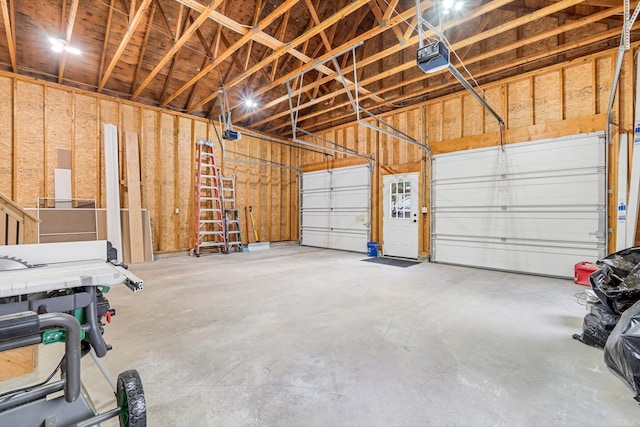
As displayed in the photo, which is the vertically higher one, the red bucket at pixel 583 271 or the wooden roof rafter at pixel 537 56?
the wooden roof rafter at pixel 537 56

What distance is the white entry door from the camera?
6.69 metres

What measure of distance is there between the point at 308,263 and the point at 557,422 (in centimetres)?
484

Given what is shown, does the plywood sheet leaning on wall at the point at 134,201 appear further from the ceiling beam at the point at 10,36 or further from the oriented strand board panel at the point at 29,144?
the ceiling beam at the point at 10,36

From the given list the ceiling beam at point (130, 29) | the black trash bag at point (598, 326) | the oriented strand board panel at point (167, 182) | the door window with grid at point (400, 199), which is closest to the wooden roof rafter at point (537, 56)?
the door window with grid at point (400, 199)

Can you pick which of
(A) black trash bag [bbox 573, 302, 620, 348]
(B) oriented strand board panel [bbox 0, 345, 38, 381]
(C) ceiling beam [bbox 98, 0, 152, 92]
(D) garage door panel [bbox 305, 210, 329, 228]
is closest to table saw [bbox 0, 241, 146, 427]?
(B) oriented strand board panel [bbox 0, 345, 38, 381]

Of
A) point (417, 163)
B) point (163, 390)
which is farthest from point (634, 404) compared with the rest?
point (417, 163)

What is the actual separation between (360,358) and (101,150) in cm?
669

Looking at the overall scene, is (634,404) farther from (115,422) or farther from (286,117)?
(286,117)

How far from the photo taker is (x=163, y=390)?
5.84 ft

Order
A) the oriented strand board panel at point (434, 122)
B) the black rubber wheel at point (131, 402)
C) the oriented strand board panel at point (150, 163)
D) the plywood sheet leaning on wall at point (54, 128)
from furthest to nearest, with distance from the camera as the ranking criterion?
the oriented strand board panel at point (150, 163) → the oriented strand board panel at point (434, 122) → the plywood sheet leaning on wall at point (54, 128) → the black rubber wheel at point (131, 402)

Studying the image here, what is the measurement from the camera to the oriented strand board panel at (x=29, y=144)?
5.16 m

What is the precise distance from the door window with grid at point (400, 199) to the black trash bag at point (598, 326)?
14.5 feet

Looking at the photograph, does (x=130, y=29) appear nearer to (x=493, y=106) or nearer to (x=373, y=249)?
(x=373, y=249)

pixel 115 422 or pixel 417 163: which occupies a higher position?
pixel 417 163
